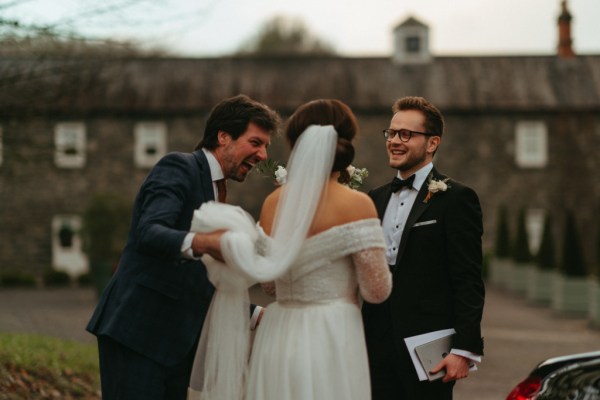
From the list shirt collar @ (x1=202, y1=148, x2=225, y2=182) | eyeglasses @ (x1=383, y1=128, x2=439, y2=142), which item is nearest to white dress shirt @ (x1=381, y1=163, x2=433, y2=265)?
eyeglasses @ (x1=383, y1=128, x2=439, y2=142)

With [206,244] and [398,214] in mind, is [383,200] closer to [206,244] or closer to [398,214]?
[398,214]

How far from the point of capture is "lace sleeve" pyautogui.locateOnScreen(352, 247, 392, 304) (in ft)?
12.1

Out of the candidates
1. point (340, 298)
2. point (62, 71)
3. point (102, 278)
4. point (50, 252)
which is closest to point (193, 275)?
point (340, 298)

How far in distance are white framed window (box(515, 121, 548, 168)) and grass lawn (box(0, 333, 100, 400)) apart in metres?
23.8

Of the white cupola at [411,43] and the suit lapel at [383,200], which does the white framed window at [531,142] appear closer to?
the white cupola at [411,43]

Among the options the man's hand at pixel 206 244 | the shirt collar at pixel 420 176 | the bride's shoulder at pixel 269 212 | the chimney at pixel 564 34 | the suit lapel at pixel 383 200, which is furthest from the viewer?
the chimney at pixel 564 34

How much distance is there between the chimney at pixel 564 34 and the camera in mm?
32500

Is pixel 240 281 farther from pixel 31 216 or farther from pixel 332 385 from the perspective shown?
pixel 31 216

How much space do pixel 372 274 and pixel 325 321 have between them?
11.5 inches

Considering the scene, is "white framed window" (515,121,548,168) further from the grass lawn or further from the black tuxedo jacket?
the black tuxedo jacket

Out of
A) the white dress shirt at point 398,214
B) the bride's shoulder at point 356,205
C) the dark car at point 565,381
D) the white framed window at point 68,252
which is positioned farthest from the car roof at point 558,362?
the white framed window at point 68,252

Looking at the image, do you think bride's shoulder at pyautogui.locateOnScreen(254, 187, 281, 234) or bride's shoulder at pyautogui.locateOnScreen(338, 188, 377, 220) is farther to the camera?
bride's shoulder at pyautogui.locateOnScreen(254, 187, 281, 234)

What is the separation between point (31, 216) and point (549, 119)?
60.2 feet

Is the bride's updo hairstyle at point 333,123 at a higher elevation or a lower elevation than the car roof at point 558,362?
higher
